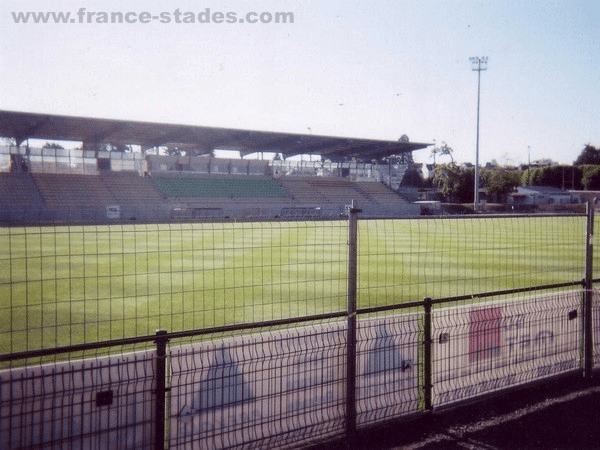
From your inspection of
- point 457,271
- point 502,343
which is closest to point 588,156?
point 457,271

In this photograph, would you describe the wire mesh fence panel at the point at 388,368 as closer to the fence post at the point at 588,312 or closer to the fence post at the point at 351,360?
the fence post at the point at 351,360

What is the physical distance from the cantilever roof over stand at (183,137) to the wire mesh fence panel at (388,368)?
3619 centimetres

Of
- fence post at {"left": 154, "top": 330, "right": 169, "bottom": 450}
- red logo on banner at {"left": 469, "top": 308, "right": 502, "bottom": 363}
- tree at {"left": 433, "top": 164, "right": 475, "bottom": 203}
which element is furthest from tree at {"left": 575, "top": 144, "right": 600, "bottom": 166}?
fence post at {"left": 154, "top": 330, "right": 169, "bottom": 450}

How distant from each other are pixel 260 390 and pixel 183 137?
4324cm

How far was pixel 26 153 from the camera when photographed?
43.2 m

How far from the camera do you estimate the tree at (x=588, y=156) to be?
8956 cm

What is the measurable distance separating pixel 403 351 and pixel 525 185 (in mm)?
85841

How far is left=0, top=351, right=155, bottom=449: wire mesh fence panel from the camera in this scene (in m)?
3.25

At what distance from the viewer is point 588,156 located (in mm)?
90250

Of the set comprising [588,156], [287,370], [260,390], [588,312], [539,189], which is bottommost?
[260,390]

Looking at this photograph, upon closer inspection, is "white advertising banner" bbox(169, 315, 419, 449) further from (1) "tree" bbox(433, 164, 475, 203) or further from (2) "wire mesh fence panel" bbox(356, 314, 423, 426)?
(1) "tree" bbox(433, 164, 475, 203)

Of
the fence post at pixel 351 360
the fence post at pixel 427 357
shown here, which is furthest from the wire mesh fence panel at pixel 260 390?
the fence post at pixel 427 357

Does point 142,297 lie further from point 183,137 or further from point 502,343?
point 183,137

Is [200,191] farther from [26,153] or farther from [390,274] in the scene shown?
[390,274]
